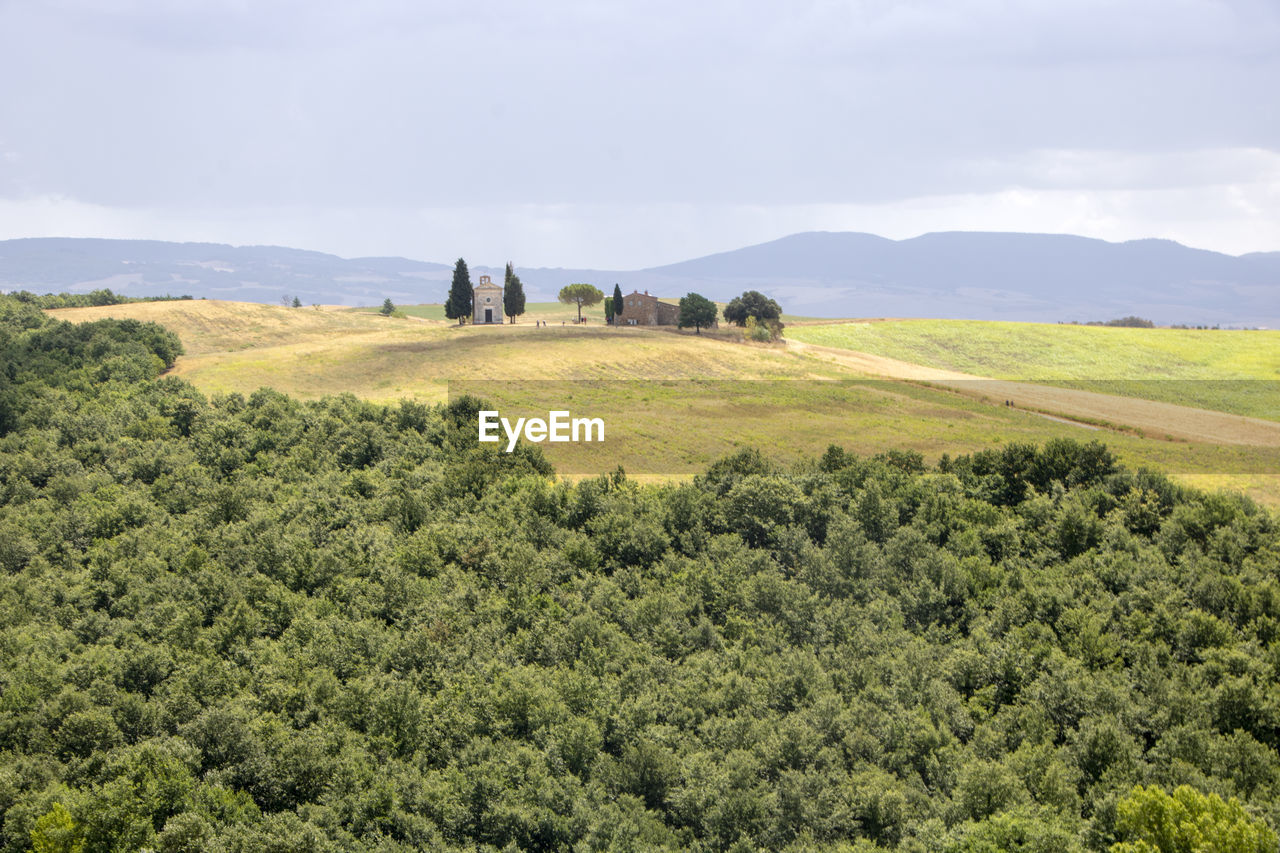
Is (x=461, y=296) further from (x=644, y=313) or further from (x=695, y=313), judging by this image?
(x=695, y=313)

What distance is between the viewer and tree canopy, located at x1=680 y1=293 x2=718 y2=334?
526 ft

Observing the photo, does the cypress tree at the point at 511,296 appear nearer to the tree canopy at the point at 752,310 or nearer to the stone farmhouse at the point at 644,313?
the stone farmhouse at the point at 644,313

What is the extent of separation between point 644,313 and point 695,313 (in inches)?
632

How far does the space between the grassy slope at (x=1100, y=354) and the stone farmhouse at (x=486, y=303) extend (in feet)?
180

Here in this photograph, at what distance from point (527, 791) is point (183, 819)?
1252 centimetres

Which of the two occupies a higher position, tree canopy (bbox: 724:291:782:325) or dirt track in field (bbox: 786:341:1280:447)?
tree canopy (bbox: 724:291:782:325)

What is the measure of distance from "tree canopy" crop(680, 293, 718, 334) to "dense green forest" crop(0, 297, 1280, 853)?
86172mm

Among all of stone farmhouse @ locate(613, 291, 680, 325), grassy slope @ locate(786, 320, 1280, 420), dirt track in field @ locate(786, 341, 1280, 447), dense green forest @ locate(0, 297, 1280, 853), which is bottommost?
dense green forest @ locate(0, 297, 1280, 853)

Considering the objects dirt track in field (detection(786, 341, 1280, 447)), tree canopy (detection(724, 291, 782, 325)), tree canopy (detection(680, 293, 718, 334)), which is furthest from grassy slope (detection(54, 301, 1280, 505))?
tree canopy (detection(724, 291, 782, 325))

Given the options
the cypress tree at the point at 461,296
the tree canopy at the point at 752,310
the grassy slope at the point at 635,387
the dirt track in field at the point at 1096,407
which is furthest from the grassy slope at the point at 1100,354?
the cypress tree at the point at 461,296

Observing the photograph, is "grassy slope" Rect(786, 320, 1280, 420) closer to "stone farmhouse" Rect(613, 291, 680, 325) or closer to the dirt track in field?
the dirt track in field

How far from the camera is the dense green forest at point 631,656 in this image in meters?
36.1

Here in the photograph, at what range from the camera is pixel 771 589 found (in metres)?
53.2

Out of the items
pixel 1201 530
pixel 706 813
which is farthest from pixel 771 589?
pixel 1201 530
